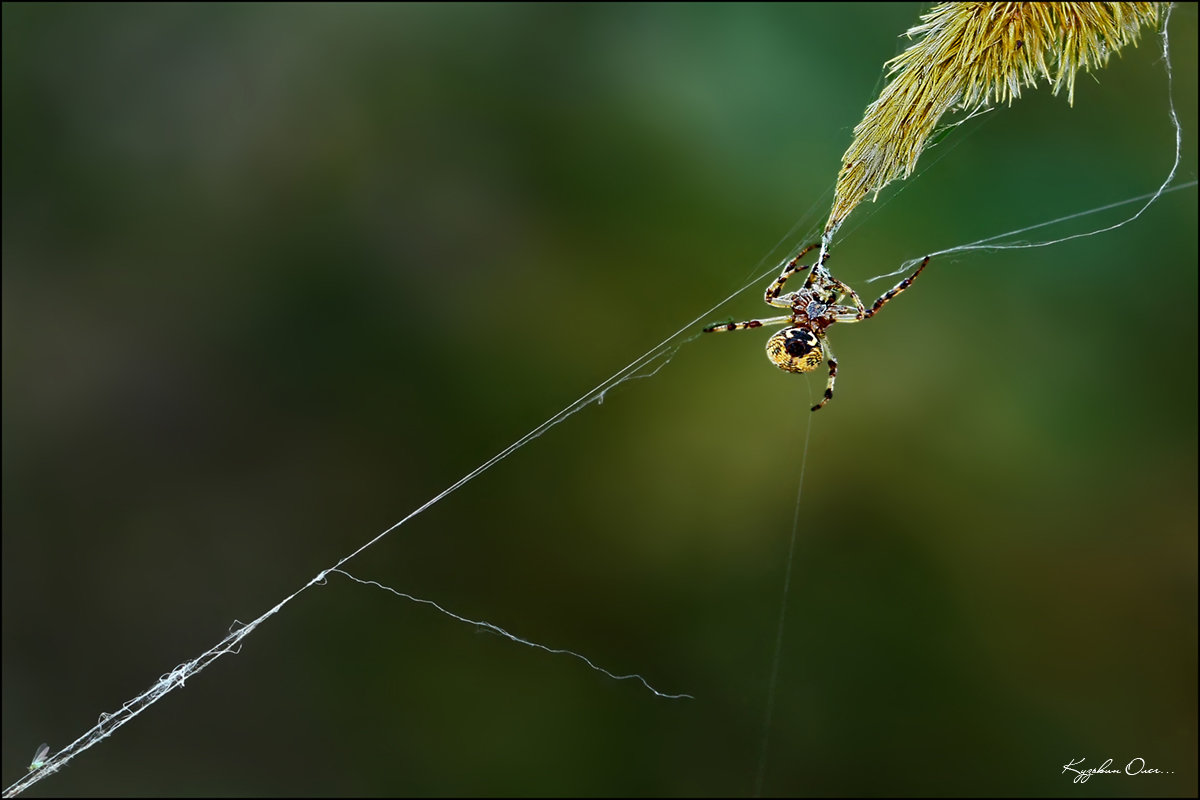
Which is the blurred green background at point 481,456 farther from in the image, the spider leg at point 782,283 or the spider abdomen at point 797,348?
the spider abdomen at point 797,348

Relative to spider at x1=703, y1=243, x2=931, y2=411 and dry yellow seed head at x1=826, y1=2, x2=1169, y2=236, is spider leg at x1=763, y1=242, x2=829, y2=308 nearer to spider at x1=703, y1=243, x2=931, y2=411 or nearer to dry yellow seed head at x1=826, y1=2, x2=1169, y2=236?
spider at x1=703, y1=243, x2=931, y2=411

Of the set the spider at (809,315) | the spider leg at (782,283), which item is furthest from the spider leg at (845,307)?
the spider leg at (782,283)

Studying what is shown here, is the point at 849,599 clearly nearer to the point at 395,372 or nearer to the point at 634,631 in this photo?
the point at 634,631

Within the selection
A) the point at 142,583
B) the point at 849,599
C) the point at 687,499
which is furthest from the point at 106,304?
the point at 849,599

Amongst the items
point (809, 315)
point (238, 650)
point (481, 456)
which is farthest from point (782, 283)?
point (481, 456)
